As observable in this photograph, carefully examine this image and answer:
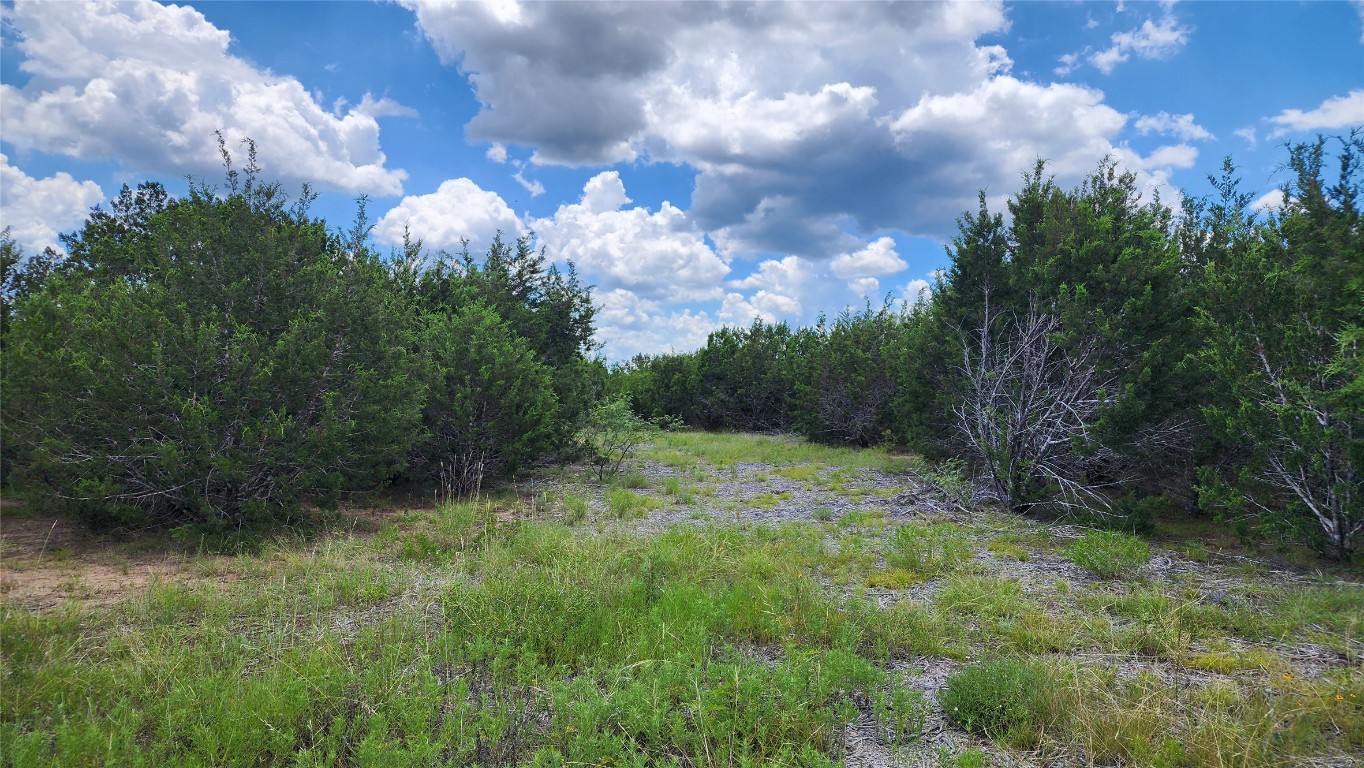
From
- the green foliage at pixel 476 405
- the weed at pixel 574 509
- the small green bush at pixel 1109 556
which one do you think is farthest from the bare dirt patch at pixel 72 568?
the small green bush at pixel 1109 556

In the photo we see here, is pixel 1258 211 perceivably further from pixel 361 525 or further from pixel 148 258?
pixel 148 258

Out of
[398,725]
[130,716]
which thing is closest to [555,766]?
[398,725]

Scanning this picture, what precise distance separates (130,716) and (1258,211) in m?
11.3

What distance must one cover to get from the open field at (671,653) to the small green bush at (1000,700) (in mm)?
12

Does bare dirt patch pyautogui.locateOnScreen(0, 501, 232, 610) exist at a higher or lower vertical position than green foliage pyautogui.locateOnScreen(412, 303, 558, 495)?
lower

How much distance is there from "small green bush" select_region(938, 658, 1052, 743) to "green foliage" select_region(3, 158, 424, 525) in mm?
7118

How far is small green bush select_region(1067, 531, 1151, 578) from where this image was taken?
21.0ft

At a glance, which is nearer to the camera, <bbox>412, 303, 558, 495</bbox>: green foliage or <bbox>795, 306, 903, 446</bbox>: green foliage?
<bbox>412, 303, 558, 495</bbox>: green foliage

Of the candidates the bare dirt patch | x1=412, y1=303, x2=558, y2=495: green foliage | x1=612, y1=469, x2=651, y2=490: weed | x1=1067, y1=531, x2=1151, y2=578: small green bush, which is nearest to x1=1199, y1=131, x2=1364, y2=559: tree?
x1=1067, y1=531, x2=1151, y2=578: small green bush

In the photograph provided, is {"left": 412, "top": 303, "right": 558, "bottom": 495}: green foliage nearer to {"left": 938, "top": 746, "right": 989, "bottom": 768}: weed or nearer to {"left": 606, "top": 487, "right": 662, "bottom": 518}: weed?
{"left": 606, "top": 487, "right": 662, "bottom": 518}: weed

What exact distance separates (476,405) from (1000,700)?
384 inches

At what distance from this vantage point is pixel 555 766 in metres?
2.87

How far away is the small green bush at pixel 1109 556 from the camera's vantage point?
21.0ft

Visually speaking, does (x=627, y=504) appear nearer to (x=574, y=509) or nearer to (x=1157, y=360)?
(x=574, y=509)
